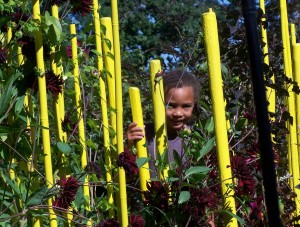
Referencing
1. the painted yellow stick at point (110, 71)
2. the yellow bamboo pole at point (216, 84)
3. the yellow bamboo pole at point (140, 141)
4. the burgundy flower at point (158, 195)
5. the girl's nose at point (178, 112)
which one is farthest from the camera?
the girl's nose at point (178, 112)

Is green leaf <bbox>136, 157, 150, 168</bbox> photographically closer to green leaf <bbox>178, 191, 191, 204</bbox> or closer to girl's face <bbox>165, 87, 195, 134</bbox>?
green leaf <bbox>178, 191, 191, 204</bbox>

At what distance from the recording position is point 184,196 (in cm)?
250

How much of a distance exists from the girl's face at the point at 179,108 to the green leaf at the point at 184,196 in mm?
874

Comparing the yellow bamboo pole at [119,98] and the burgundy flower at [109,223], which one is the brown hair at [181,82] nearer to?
the yellow bamboo pole at [119,98]

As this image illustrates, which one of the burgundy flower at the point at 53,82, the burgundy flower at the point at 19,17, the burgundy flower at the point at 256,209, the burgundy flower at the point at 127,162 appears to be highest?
the burgundy flower at the point at 19,17

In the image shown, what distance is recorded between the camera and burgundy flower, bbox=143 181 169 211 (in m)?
2.58

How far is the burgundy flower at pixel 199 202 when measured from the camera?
8.33 ft

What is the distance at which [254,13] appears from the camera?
1.35m

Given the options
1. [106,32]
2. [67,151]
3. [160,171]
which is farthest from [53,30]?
[106,32]

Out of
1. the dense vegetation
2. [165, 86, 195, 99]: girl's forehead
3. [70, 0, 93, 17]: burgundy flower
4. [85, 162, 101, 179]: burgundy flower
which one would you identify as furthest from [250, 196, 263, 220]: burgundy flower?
[70, 0, 93, 17]: burgundy flower

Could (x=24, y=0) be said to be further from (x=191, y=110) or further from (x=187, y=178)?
(x=191, y=110)

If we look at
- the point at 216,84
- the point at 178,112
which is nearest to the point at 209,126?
the point at 216,84

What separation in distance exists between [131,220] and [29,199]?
397mm

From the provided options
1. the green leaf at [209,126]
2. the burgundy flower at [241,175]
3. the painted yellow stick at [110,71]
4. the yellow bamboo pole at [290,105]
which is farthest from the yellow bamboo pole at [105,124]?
the yellow bamboo pole at [290,105]
